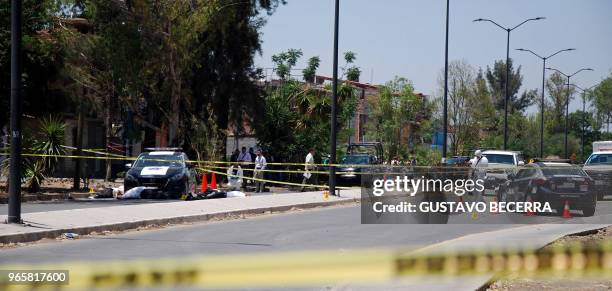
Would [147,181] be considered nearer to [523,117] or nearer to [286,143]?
[286,143]

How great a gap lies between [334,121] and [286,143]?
10.3 m

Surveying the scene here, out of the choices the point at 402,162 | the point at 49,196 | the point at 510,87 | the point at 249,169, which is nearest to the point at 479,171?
the point at 249,169

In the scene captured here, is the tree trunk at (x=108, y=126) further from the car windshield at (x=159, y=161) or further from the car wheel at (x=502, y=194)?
the car wheel at (x=502, y=194)

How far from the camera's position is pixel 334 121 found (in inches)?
1096

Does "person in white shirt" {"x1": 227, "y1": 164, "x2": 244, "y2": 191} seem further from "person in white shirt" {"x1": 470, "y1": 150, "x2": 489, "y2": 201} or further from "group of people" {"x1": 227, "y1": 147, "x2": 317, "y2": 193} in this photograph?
"person in white shirt" {"x1": 470, "y1": 150, "x2": 489, "y2": 201}

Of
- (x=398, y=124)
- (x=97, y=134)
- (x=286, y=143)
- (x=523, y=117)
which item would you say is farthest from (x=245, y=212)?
(x=523, y=117)

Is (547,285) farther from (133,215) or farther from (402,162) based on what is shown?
(402,162)

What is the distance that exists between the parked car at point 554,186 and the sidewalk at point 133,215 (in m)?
6.38

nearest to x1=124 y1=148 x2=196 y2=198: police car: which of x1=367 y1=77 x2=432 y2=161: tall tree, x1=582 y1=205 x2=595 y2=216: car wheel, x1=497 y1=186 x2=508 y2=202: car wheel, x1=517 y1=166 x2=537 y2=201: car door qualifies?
x1=497 y1=186 x2=508 y2=202: car wheel

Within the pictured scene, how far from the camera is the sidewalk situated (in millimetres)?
14148

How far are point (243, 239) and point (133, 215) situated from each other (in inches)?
164

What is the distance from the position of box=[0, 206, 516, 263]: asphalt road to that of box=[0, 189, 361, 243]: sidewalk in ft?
1.76

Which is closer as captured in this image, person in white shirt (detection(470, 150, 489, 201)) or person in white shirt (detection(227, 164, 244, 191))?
person in white shirt (detection(470, 150, 489, 201))

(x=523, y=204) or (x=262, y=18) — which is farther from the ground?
(x=262, y=18)
